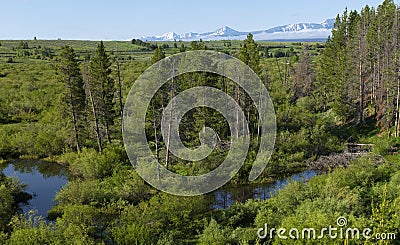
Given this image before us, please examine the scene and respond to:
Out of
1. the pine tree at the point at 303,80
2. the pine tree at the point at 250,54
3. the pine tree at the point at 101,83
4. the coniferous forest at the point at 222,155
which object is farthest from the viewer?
the pine tree at the point at 303,80

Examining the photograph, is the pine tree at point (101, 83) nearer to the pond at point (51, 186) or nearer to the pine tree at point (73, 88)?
the pine tree at point (73, 88)

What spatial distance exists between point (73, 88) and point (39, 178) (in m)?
8.29

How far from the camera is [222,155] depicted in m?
29.6

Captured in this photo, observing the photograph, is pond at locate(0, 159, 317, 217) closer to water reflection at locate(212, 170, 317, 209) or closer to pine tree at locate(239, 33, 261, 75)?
water reflection at locate(212, 170, 317, 209)

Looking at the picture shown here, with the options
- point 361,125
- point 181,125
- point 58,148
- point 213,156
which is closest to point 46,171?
point 58,148

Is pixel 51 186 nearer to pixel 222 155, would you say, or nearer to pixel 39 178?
pixel 39 178

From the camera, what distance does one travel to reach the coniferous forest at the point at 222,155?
656 inches

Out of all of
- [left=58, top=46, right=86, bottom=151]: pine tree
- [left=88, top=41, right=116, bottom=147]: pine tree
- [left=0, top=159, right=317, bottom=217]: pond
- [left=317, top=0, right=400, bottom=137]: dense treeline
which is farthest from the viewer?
[left=317, top=0, right=400, bottom=137]: dense treeline

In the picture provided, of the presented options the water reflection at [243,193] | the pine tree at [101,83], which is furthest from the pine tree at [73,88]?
the water reflection at [243,193]

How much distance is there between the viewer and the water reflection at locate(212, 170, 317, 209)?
24.8 metres

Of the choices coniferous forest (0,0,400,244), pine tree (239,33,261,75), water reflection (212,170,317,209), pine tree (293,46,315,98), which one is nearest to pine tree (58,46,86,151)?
coniferous forest (0,0,400,244)

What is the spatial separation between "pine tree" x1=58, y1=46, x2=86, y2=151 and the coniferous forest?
11cm

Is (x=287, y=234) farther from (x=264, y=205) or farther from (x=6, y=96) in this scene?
(x=6, y=96)

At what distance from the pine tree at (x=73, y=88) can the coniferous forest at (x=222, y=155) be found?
11 cm
